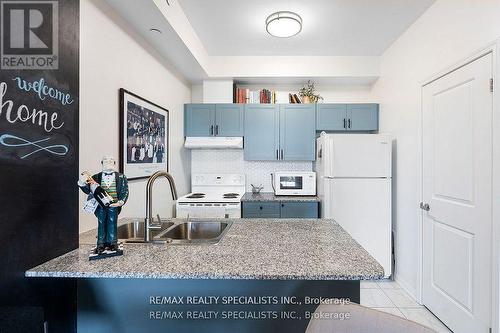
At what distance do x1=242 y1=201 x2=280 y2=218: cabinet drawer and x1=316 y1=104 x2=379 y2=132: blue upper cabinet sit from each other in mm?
1244

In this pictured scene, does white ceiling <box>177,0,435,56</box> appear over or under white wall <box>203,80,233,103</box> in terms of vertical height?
over

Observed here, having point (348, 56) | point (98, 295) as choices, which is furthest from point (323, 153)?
point (98, 295)

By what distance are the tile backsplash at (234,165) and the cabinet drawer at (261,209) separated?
68 cm

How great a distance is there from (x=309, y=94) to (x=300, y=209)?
1.61 meters

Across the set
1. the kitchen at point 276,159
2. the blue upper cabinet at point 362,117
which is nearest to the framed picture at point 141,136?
the kitchen at point 276,159

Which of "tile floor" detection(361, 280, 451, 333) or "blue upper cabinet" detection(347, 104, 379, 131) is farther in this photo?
"blue upper cabinet" detection(347, 104, 379, 131)

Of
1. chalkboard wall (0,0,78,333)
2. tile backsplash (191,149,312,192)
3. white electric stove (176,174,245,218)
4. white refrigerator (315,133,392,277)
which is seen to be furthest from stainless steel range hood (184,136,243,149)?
chalkboard wall (0,0,78,333)

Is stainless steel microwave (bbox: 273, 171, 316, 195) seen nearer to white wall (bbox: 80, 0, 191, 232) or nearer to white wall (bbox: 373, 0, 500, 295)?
white wall (bbox: 373, 0, 500, 295)

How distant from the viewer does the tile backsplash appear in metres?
3.87

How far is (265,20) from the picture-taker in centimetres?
259

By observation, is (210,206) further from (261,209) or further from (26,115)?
(26,115)

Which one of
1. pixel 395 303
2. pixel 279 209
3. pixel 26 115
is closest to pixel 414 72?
pixel 279 209

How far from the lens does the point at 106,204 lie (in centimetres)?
115

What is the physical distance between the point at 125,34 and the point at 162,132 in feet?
3.27
